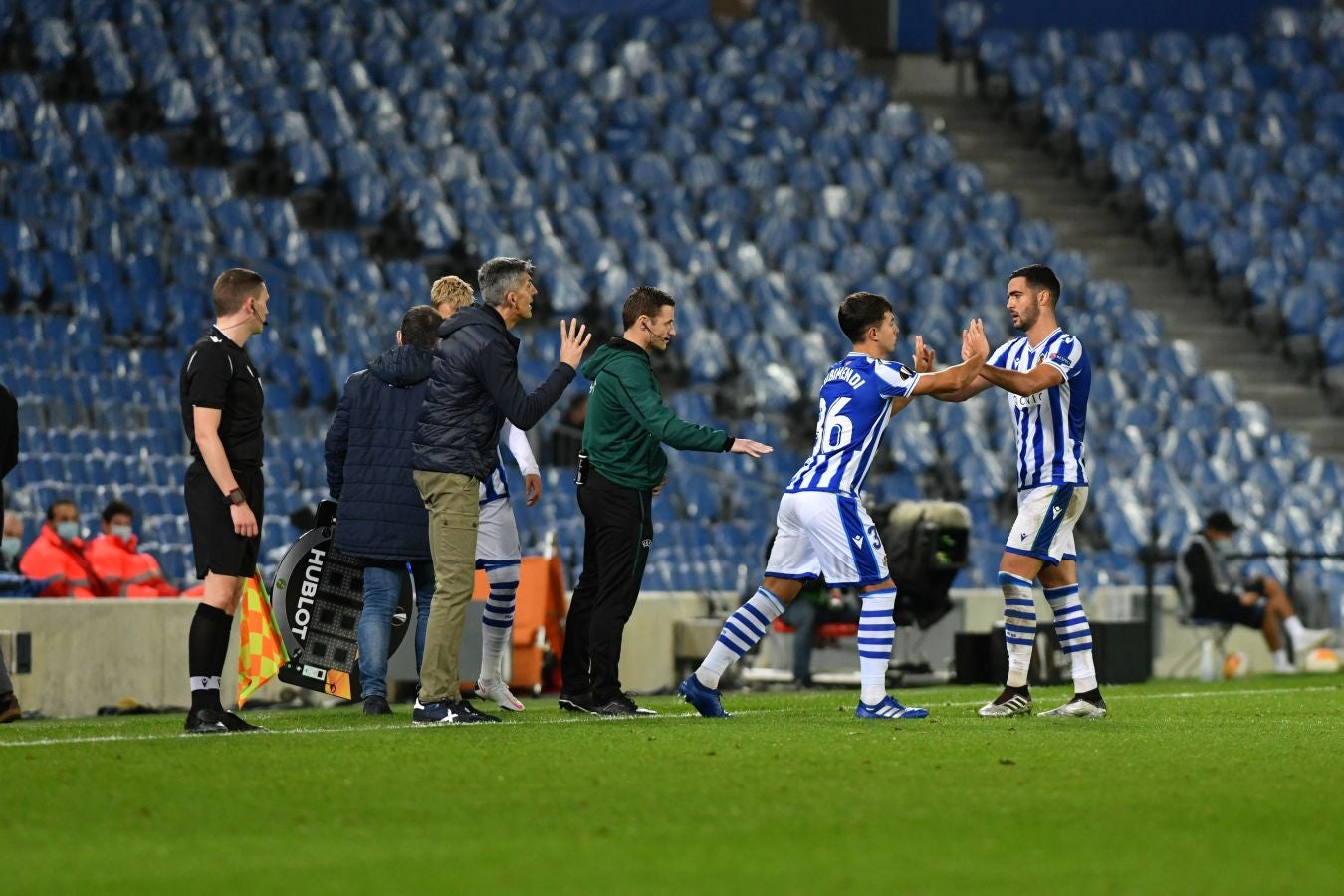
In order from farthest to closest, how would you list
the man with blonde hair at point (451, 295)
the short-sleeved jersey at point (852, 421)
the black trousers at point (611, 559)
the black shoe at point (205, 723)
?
1. the man with blonde hair at point (451, 295)
2. the black trousers at point (611, 559)
3. the short-sleeved jersey at point (852, 421)
4. the black shoe at point (205, 723)

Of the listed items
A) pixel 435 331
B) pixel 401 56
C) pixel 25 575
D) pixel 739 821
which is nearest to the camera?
pixel 739 821

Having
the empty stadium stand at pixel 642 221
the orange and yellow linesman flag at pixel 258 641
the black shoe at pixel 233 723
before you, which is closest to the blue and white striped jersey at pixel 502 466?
the orange and yellow linesman flag at pixel 258 641

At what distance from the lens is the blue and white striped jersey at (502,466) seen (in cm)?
966

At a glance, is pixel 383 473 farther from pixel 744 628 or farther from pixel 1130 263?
pixel 1130 263

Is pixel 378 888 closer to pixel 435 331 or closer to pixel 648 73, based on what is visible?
pixel 435 331

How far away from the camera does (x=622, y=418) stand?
909 centimetres

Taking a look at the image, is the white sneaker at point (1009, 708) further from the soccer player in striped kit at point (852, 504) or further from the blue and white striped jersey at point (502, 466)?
the blue and white striped jersey at point (502, 466)

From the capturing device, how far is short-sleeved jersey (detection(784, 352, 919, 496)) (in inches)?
335

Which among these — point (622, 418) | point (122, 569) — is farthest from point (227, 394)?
point (122, 569)

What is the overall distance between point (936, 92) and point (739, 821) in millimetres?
22766

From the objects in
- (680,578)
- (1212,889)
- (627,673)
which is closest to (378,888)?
(1212,889)

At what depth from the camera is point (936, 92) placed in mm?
27047

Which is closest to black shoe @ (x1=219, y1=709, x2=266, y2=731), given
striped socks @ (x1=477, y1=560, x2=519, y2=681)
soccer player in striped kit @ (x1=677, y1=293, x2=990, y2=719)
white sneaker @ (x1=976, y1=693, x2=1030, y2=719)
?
striped socks @ (x1=477, y1=560, x2=519, y2=681)

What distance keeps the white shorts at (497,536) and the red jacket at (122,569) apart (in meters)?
4.19
